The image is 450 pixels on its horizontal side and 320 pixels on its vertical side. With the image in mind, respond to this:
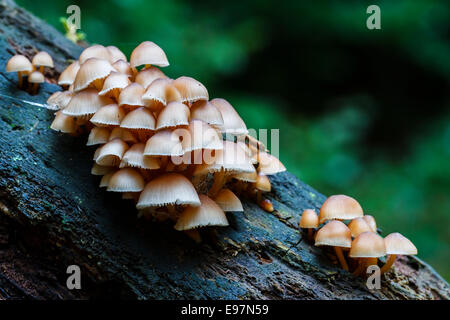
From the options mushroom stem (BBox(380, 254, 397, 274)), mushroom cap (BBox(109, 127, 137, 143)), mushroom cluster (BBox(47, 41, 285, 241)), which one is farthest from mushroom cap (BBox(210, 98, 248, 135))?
mushroom stem (BBox(380, 254, 397, 274))

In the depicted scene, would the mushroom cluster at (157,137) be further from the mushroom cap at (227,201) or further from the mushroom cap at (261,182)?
the mushroom cap at (261,182)

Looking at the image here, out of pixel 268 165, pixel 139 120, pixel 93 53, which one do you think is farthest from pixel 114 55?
pixel 268 165

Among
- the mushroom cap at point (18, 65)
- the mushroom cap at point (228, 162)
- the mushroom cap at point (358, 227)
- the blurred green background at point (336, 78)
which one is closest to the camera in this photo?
the mushroom cap at point (228, 162)

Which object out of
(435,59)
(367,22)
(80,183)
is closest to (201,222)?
(80,183)

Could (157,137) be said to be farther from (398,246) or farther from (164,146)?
(398,246)

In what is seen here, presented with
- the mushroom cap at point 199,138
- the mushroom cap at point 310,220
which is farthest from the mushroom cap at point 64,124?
the mushroom cap at point 310,220
